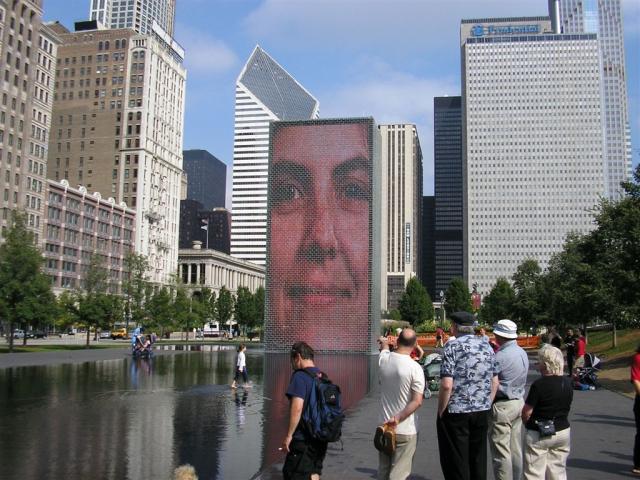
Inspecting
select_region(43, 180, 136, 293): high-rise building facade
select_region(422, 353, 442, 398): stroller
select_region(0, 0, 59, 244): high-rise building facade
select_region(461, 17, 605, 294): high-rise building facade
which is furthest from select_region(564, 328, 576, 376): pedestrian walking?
select_region(461, 17, 605, 294): high-rise building facade

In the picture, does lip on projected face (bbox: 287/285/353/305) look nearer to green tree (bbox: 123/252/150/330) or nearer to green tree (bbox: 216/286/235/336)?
green tree (bbox: 123/252/150/330)

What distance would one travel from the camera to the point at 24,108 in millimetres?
85250

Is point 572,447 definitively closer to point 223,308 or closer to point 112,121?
point 223,308

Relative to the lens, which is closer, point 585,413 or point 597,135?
point 585,413

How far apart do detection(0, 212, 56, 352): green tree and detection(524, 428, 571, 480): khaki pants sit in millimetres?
42491

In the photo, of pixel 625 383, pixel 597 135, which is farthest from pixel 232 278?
pixel 625 383

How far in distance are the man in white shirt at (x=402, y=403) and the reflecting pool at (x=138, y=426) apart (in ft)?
10.6

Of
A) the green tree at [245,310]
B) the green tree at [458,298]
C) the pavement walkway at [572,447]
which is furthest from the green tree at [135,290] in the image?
the pavement walkway at [572,447]

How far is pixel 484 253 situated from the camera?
7643 inches

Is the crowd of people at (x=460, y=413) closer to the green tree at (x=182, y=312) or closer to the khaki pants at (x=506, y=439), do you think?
the khaki pants at (x=506, y=439)

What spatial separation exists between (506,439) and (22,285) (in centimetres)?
4276

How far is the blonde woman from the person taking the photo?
7059 millimetres

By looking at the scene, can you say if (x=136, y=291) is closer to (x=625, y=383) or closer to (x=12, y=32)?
(x=12, y=32)

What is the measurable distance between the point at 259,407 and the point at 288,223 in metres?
39.1
